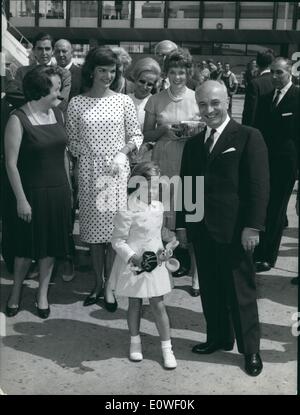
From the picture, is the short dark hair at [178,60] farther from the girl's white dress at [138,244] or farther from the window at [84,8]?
the window at [84,8]

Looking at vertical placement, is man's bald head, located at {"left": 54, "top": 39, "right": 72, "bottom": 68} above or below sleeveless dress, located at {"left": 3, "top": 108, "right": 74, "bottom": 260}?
above

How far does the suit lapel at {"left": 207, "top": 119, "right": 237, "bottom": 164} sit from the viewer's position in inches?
154

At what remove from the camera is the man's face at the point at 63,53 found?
6582 millimetres

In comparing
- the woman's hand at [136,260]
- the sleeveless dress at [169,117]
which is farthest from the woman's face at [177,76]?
the woman's hand at [136,260]

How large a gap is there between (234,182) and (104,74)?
1.48 meters

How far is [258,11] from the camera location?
98.0 ft

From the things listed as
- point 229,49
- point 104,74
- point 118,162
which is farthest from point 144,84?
point 229,49

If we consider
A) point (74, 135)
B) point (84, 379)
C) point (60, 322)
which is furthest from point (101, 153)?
point (84, 379)

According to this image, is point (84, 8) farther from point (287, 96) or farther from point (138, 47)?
point (287, 96)

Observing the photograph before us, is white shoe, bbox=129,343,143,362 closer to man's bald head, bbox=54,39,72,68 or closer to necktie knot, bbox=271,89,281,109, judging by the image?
necktie knot, bbox=271,89,281,109

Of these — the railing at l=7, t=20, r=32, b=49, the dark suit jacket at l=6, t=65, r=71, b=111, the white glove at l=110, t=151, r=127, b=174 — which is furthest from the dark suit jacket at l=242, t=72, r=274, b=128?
the railing at l=7, t=20, r=32, b=49

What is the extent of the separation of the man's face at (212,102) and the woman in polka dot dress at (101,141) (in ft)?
3.67

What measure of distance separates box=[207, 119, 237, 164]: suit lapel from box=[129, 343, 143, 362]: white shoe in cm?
130

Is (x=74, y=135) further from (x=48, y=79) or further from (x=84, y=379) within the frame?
(x=84, y=379)
